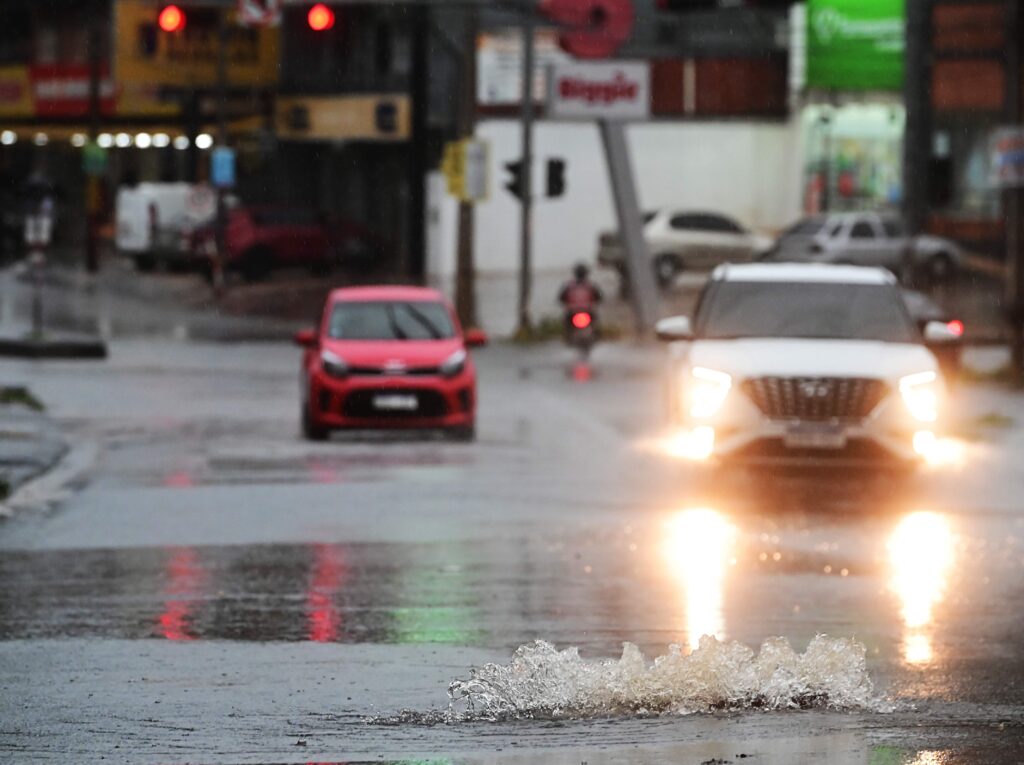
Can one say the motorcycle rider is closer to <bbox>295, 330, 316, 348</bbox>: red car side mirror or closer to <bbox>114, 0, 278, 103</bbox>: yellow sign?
<bbox>295, 330, 316, 348</bbox>: red car side mirror

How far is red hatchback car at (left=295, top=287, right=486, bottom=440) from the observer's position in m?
22.9

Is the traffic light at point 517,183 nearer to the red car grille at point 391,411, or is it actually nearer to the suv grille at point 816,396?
the red car grille at point 391,411

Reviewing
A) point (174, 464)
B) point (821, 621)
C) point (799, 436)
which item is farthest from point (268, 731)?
point (174, 464)

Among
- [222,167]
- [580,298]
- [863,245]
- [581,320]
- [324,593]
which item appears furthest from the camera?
[222,167]

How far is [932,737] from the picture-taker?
8859 millimetres

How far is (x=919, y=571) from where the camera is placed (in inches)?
553

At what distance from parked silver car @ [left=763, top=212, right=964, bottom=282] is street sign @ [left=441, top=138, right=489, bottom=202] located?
11.0 metres

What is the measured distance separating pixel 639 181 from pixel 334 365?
129 feet

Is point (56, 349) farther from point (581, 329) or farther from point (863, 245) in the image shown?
point (863, 245)

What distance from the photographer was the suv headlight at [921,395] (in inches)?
707

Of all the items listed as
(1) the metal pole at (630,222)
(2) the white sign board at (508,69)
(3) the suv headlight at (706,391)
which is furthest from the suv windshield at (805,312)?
(2) the white sign board at (508,69)

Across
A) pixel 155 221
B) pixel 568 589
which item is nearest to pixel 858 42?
pixel 155 221

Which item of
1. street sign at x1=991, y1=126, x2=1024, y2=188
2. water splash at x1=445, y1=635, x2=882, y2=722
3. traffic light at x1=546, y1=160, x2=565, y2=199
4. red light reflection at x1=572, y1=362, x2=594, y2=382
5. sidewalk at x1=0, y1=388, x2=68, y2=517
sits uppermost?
street sign at x1=991, y1=126, x2=1024, y2=188

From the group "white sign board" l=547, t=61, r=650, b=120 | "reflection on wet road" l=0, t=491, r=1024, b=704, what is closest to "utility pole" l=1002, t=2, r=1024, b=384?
"white sign board" l=547, t=61, r=650, b=120
